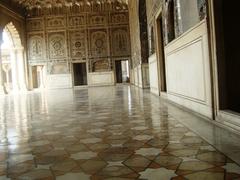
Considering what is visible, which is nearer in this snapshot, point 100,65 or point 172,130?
point 172,130

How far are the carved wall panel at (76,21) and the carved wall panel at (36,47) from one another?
269 cm

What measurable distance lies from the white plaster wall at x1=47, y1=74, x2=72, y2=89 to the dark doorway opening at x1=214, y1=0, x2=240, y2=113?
23146mm

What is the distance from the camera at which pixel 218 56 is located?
12.7 ft

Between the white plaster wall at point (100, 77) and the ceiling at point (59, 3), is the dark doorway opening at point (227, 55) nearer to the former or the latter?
the white plaster wall at point (100, 77)

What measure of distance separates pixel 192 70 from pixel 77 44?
2196cm

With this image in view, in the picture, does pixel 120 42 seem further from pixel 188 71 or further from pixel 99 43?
pixel 188 71

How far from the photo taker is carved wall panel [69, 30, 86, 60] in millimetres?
26172

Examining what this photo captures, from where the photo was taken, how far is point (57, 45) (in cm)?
2630

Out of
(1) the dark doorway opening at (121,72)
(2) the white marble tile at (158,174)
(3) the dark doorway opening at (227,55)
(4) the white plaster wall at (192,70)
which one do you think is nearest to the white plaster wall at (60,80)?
(1) the dark doorway opening at (121,72)

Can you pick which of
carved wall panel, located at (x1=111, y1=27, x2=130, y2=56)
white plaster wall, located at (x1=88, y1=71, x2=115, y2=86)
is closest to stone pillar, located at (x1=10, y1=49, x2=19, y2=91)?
white plaster wall, located at (x1=88, y1=71, x2=115, y2=86)

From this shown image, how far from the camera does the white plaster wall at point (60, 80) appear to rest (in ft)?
86.7

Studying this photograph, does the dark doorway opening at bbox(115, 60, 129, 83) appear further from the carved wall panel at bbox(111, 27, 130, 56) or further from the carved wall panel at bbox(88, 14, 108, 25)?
the carved wall panel at bbox(88, 14, 108, 25)

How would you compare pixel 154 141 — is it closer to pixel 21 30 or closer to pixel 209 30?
pixel 209 30

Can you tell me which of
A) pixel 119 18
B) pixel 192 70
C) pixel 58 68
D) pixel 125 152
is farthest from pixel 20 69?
pixel 125 152
